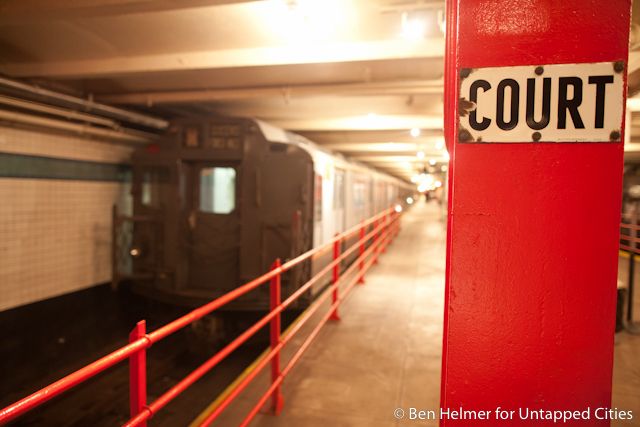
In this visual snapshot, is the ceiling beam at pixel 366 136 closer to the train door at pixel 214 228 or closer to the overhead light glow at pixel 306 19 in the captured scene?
the train door at pixel 214 228

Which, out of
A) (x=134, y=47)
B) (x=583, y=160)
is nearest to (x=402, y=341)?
(x=583, y=160)

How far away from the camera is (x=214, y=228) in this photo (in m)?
6.60

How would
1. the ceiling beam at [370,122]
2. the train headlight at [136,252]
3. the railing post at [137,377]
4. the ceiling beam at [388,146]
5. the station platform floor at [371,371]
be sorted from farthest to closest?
the ceiling beam at [388,146]
the ceiling beam at [370,122]
the train headlight at [136,252]
the station platform floor at [371,371]
the railing post at [137,377]

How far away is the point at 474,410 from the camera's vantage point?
52.8 inches

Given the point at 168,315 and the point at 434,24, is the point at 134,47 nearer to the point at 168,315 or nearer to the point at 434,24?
the point at 434,24

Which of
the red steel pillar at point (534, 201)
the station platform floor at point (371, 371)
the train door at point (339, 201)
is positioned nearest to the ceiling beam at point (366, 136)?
the train door at point (339, 201)

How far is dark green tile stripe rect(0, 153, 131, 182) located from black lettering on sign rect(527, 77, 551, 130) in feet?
22.2

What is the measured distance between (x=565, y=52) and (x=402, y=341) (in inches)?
153

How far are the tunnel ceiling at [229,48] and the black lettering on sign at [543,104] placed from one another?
107 inches

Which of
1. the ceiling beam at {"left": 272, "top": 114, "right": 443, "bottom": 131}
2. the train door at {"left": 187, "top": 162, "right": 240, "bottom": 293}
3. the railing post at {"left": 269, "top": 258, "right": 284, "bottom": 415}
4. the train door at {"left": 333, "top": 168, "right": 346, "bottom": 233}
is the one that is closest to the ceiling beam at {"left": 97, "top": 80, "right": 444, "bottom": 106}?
the train door at {"left": 187, "top": 162, "right": 240, "bottom": 293}

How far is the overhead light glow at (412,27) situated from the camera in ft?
12.5

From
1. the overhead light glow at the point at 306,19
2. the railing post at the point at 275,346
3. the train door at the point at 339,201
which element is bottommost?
the railing post at the point at 275,346

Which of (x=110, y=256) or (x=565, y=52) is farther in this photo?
(x=110, y=256)

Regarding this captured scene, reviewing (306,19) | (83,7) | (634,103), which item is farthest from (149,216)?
(634,103)
